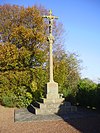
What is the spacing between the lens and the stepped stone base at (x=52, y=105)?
588 inches

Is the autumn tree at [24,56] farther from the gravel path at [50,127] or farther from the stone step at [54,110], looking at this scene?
the gravel path at [50,127]

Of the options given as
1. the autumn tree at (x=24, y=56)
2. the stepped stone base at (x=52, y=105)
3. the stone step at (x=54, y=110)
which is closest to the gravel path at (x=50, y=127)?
the stone step at (x=54, y=110)

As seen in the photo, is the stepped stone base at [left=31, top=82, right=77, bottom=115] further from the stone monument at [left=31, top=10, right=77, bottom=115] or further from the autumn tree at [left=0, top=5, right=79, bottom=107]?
the autumn tree at [left=0, top=5, right=79, bottom=107]

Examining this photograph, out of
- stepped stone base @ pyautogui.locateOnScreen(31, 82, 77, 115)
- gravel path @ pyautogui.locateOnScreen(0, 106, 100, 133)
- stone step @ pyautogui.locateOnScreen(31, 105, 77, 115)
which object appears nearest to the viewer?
gravel path @ pyautogui.locateOnScreen(0, 106, 100, 133)

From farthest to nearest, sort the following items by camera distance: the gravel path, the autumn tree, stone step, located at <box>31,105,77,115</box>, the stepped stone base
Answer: the autumn tree < the stepped stone base < stone step, located at <box>31,105,77,115</box> < the gravel path

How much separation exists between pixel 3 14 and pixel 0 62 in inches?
218

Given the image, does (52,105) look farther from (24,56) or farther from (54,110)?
(24,56)

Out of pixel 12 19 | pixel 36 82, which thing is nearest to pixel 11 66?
pixel 36 82

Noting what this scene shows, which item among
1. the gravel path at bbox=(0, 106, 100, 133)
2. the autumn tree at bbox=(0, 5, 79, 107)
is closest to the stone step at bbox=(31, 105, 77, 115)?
the gravel path at bbox=(0, 106, 100, 133)

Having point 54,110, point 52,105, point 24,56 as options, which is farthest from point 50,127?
point 24,56

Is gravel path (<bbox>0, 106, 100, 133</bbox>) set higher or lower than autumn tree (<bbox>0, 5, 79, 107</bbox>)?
lower

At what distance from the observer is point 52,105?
15312 millimetres

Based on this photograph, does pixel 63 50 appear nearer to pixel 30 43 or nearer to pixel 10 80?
pixel 30 43

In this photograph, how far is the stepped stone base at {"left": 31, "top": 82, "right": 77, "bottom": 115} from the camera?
588 inches
